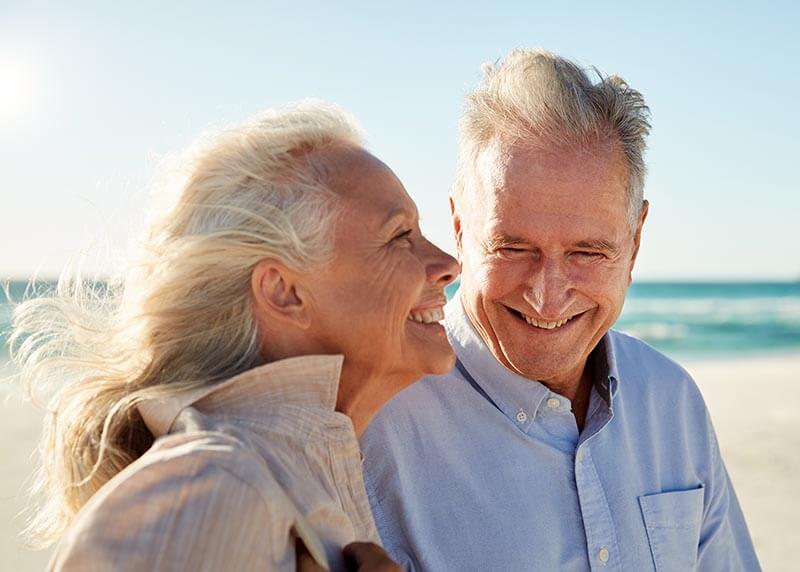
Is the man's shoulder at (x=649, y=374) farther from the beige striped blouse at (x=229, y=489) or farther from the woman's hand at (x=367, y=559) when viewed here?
the woman's hand at (x=367, y=559)

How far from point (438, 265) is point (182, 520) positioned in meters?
0.93

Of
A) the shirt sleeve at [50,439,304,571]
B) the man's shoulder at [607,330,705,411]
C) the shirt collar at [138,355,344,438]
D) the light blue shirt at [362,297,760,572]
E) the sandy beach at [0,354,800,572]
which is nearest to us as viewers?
the shirt sleeve at [50,439,304,571]

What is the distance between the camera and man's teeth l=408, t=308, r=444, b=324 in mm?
2107

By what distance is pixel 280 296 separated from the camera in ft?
6.29

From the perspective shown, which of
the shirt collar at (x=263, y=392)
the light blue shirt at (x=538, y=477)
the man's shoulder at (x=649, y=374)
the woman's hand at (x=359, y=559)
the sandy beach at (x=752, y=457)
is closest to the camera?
the woman's hand at (x=359, y=559)

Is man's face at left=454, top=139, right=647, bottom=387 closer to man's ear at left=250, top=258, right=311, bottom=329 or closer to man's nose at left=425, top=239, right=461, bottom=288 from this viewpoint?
man's nose at left=425, top=239, right=461, bottom=288

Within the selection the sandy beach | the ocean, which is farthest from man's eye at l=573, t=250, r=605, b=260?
the ocean

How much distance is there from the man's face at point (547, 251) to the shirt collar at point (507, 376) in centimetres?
4

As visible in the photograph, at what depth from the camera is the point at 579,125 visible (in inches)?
105

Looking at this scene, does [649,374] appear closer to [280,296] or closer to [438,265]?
[438,265]

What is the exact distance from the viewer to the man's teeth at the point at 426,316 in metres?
2.11

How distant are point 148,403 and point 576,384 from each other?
4.90 ft

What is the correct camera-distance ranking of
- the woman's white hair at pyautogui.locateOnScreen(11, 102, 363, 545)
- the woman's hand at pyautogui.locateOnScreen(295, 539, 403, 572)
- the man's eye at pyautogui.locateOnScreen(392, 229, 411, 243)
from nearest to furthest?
the woman's hand at pyautogui.locateOnScreen(295, 539, 403, 572) → the woman's white hair at pyautogui.locateOnScreen(11, 102, 363, 545) → the man's eye at pyautogui.locateOnScreen(392, 229, 411, 243)

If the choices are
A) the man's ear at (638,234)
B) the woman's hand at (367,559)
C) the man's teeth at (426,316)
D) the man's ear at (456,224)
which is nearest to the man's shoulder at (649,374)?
the man's ear at (638,234)
